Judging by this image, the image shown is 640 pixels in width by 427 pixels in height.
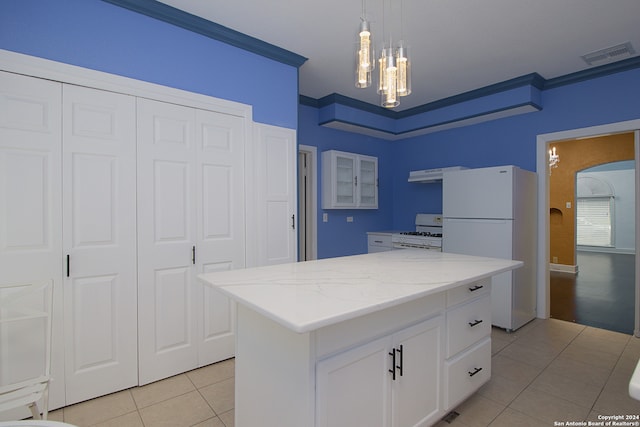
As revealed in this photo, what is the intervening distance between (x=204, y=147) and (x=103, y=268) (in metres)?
1.12

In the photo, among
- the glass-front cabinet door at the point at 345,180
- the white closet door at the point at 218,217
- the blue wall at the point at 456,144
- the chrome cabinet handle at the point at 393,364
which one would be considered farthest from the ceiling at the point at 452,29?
the chrome cabinet handle at the point at 393,364

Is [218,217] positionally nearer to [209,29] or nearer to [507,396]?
[209,29]

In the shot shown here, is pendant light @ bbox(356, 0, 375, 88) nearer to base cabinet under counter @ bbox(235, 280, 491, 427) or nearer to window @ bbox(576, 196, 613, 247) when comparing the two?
base cabinet under counter @ bbox(235, 280, 491, 427)

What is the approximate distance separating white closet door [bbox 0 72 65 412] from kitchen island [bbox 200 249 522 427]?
1153 mm

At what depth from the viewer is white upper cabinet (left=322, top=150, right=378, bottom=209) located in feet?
14.0

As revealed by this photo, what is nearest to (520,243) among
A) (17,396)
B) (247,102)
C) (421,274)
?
(421,274)

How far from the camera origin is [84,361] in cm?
209

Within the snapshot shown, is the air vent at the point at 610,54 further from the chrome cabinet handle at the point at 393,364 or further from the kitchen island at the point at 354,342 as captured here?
the chrome cabinet handle at the point at 393,364

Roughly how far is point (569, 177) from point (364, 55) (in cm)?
656

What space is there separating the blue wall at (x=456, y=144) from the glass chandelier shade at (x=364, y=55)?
7.42 feet

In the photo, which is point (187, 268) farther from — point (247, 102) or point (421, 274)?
point (421, 274)

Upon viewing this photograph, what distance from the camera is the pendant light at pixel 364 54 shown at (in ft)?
5.46

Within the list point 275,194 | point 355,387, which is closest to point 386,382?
point 355,387

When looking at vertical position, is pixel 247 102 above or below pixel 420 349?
above
